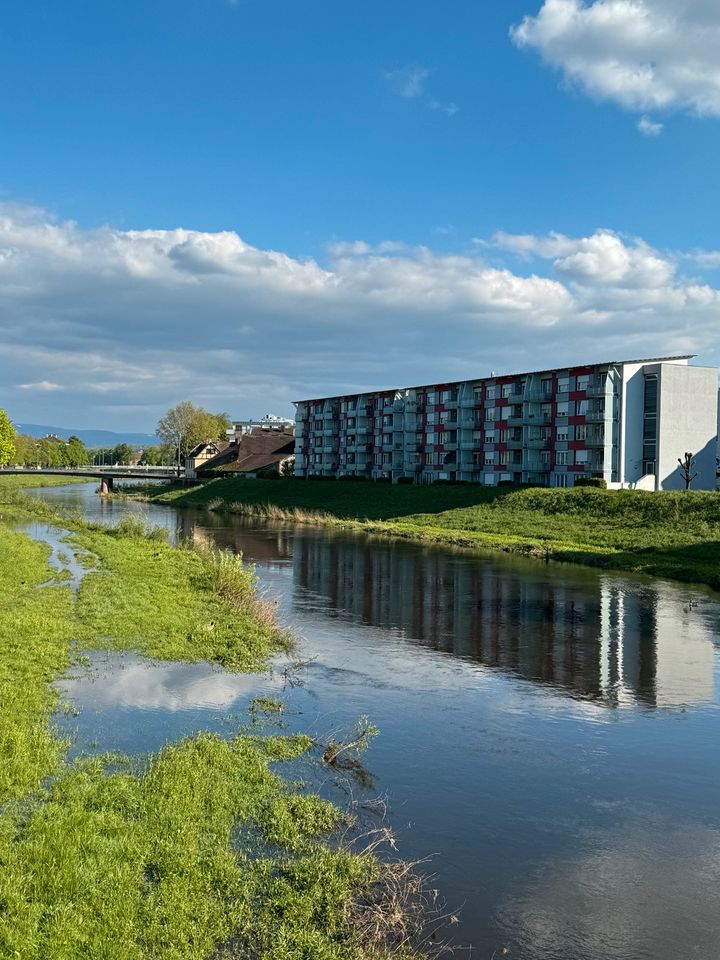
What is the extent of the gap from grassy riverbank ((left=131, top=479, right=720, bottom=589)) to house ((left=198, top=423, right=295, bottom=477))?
3889 centimetres

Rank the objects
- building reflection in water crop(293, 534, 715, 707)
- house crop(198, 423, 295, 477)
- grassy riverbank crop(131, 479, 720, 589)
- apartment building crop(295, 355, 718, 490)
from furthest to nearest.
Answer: house crop(198, 423, 295, 477)
apartment building crop(295, 355, 718, 490)
grassy riverbank crop(131, 479, 720, 589)
building reflection in water crop(293, 534, 715, 707)

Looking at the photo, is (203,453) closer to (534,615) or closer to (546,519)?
(546,519)

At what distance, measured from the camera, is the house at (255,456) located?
147 m

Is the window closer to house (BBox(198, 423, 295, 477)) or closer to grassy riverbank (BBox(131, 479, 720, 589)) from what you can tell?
grassy riverbank (BBox(131, 479, 720, 589))

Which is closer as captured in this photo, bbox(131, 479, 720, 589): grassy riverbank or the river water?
the river water

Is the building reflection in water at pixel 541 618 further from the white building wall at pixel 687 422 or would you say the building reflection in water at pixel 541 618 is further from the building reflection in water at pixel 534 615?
the white building wall at pixel 687 422

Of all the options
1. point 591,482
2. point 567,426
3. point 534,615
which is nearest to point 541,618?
point 534,615

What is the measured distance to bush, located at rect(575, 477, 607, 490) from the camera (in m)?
79.6

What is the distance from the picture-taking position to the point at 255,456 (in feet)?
504

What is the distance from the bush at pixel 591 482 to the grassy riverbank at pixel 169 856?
66.3m

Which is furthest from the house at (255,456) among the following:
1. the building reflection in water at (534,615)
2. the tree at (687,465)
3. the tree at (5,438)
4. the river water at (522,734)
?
the river water at (522,734)

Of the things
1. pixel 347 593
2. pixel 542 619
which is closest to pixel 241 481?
pixel 347 593

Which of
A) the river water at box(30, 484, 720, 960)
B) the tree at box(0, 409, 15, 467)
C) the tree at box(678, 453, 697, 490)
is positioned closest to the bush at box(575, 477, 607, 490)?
the tree at box(678, 453, 697, 490)

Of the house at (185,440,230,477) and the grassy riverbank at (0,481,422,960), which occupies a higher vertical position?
the house at (185,440,230,477)
